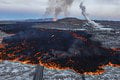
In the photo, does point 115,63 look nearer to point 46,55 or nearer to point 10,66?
point 46,55

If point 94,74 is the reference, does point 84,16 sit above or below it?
above

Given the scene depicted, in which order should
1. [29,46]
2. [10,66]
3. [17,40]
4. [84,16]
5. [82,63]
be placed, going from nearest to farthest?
1. [10,66]
2. [82,63]
3. [29,46]
4. [17,40]
5. [84,16]

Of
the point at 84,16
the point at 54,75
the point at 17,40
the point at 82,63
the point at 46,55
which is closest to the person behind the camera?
the point at 54,75

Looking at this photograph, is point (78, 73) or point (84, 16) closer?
point (78, 73)

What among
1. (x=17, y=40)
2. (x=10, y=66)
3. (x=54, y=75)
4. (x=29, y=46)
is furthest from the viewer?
(x=17, y=40)

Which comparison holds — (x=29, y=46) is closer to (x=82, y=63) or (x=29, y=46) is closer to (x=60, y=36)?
(x=60, y=36)

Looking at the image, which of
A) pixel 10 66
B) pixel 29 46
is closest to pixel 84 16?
pixel 29 46

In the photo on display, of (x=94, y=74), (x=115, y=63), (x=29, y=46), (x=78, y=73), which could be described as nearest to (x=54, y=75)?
(x=78, y=73)
